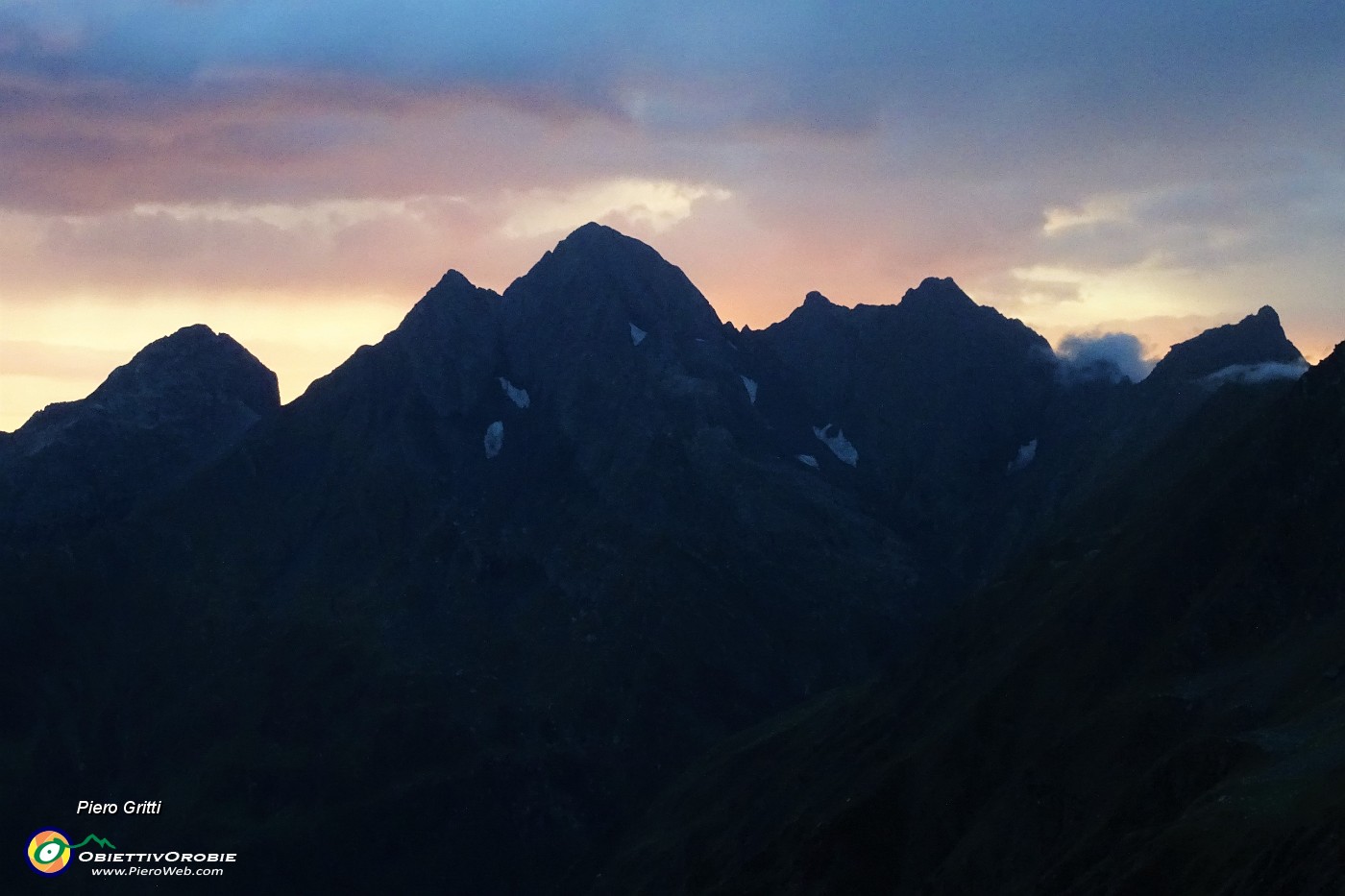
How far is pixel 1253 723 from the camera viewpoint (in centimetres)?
15400

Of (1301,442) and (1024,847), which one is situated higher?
(1301,442)

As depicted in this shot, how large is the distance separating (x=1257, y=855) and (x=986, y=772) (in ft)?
242

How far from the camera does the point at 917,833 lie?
7466 inches

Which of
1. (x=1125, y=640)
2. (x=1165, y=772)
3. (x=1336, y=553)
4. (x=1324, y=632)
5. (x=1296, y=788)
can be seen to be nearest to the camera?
(x=1296, y=788)

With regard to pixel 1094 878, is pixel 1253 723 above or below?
above

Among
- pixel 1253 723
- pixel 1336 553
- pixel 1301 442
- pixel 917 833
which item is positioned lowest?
pixel 917 833

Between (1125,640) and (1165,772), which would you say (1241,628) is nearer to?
(1125,640)

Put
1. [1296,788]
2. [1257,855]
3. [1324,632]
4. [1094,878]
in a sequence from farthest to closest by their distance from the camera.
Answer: [1324,632], [1094,878], [1296,788], [1257,855]

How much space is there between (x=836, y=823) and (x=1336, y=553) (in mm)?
71233

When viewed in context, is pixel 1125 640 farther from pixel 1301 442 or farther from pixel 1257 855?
pixel 1257 855

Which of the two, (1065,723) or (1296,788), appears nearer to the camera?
(1296,788)

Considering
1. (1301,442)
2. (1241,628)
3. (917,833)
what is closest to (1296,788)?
(1241,628)

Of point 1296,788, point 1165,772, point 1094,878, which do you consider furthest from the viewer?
point 1165,772

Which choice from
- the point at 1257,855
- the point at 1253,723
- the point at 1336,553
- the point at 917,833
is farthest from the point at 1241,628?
the point at 1257,855
